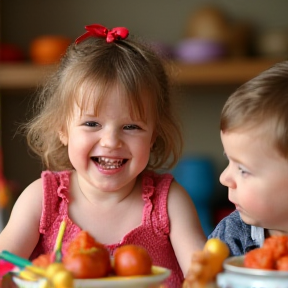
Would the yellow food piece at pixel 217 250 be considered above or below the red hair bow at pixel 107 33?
below

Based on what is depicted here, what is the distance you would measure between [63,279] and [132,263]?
10 cm

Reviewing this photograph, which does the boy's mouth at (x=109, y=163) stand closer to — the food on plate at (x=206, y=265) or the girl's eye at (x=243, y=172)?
the girl's eye at (x=243, y=172)

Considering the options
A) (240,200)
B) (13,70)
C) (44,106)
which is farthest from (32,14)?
(240,200)

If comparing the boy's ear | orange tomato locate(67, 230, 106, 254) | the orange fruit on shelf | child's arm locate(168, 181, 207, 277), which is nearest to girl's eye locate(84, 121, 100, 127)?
the boy's ear

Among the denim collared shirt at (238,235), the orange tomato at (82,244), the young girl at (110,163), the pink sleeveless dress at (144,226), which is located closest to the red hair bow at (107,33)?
the young girl at (110,163)

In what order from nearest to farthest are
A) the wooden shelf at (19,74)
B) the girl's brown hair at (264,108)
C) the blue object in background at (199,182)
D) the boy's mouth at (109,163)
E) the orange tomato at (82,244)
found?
the orange tomato at (82,244) < the girl's brown hair at (264,108) < the boy's mouth at (109,163) < the wooden shelf at (19,74) < the blue object in background at (199,182)

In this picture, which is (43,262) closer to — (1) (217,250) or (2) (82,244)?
(2) (82,244)

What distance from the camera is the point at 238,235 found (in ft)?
3.77

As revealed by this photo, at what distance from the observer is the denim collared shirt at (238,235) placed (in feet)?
3.69

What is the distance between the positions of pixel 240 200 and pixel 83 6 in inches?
95.1

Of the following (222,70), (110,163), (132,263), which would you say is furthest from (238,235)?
(222,70)

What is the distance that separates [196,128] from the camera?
3371 mm

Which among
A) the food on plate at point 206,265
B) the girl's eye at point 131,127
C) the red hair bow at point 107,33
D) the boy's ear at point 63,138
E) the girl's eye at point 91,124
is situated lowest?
the food on plate at point 206,265

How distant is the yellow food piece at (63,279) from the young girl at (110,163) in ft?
1.47
